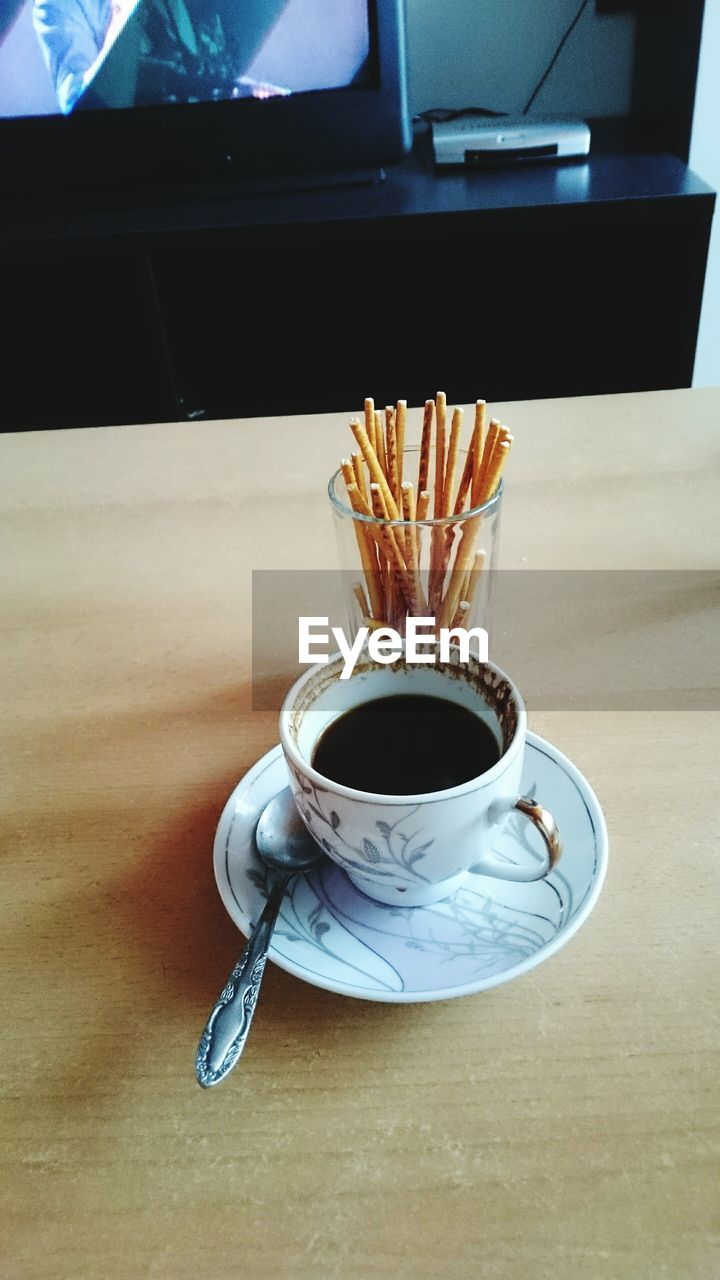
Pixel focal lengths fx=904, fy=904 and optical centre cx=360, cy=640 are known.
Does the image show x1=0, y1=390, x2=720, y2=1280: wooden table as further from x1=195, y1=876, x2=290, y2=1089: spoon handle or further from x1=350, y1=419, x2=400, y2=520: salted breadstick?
x1=350, y1=419, x2=400, y2=520: salted breadstick

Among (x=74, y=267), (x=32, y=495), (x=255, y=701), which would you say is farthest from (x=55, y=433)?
(x=74, y=267)

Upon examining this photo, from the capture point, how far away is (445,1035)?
302mm

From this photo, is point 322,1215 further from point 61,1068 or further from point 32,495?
point 32,495

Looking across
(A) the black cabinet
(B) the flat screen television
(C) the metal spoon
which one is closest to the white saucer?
(C) the metal spoon

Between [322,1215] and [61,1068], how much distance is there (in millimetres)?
102

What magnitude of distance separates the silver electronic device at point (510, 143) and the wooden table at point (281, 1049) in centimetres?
111

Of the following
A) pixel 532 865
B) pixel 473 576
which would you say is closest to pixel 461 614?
pixel 473 576

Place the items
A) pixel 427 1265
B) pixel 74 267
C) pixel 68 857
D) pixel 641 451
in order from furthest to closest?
pixel 74 267 < pixel 641 451 < pixel 68 857 < pixel 427 1265

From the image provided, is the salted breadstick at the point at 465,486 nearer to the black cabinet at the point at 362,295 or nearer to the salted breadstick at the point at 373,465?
the salted breadstick at the point at 373,465

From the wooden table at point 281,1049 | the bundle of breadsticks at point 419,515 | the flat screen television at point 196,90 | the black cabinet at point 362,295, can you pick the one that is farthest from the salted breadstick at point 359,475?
the flat screen television at point 196,90

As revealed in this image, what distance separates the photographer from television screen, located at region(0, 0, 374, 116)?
123 cm
